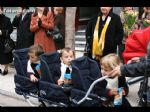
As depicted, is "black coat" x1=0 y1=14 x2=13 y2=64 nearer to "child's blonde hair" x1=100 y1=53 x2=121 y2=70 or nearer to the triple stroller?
the triple stroller

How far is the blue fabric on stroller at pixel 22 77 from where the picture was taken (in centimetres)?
663

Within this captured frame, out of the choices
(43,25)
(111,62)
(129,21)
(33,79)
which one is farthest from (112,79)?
(129,21)

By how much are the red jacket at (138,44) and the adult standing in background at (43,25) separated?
9.82 ft

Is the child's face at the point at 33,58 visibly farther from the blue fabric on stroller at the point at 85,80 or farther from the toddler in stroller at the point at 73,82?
the blue fabric on stroller at the point at 85,80

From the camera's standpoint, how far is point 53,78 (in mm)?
6309

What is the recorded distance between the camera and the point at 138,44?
573cm

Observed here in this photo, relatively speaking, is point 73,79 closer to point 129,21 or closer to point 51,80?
point 51,80

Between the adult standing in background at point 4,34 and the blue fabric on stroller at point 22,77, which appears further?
the adult standing in background at point 4,34

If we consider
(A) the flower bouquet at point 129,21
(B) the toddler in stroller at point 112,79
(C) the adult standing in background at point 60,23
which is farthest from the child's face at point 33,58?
(A) the flower bouquet at point 129,21

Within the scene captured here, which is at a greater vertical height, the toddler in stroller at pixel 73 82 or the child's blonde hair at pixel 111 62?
the child's blonde hair at pixel 111 62

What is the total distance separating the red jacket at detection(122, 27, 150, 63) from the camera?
18.5 ft
